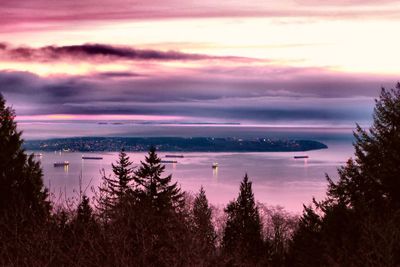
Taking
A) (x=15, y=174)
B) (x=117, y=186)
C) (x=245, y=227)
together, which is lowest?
(x=245, y=227)

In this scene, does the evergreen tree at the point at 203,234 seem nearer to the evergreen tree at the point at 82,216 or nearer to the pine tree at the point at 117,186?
the pine tree at the point at 117,186

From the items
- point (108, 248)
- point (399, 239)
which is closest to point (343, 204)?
point (399, 239)

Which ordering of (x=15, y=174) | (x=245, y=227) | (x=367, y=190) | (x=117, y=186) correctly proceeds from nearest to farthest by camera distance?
1. (x=367, y=190)
2. (x=15, y=174)
3. (x=245, y=227)
4. (x=117, y=186)

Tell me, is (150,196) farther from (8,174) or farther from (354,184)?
(354,184)

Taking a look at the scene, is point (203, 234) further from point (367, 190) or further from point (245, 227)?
point (245, 227)

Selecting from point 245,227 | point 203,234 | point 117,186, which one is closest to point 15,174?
point 203,234

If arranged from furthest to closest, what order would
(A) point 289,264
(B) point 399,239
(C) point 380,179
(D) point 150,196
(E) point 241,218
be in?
(E) point 241,218 < (D) point 150,196 < (A) point 289,264 < (C) point 380,179 < (B) point 399,239
